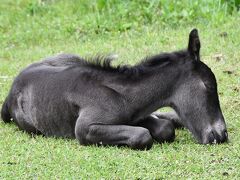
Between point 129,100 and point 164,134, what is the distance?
608 mm

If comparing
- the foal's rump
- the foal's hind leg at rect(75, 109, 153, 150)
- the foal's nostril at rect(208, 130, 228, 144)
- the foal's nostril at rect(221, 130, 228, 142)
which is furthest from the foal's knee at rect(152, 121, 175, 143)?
the foal's rump

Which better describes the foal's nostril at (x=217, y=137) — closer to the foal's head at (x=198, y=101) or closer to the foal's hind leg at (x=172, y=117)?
the foal's head at (x=198, y=101)

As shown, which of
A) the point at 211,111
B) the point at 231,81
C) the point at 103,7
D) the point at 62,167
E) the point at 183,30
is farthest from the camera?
the point at 103,7

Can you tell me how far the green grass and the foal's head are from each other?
20 cm

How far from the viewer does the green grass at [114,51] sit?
740cm

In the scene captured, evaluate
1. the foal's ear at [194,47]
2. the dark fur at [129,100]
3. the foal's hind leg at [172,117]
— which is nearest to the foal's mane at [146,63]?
the dark fur at [129,100]

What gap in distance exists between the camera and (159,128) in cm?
867

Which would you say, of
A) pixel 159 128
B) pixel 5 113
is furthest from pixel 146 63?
pixel 5 113

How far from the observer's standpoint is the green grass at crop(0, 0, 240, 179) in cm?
740

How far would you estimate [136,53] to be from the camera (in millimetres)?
13398

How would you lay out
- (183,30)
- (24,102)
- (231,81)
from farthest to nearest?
(183,30)
(231,81)
(24,102)

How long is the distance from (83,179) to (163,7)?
876cm

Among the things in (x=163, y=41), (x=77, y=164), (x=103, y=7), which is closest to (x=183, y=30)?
(x=163, y=41)

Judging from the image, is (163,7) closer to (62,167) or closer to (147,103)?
(147,103)
